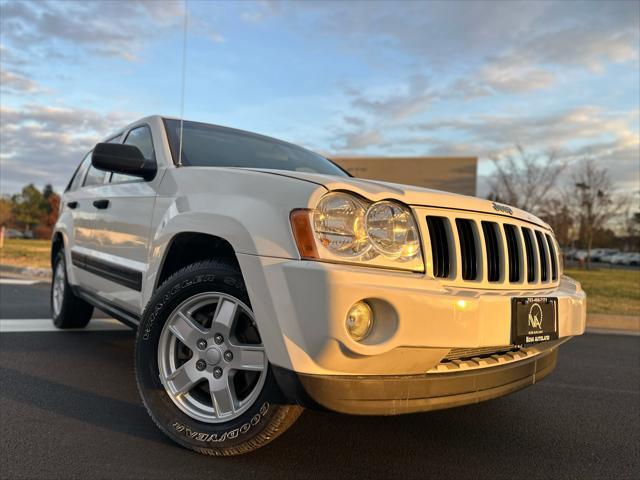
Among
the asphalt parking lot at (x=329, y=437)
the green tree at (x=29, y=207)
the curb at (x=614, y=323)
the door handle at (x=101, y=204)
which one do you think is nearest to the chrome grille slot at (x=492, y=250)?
the asphalt parking lot at (x=329, y=437)

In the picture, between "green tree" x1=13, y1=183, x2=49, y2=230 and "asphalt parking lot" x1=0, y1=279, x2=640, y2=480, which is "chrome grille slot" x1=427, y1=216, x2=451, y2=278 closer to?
"asphalt parking lot" x1=0, y1=279, x2=640, y2=480

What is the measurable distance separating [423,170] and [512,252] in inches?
793

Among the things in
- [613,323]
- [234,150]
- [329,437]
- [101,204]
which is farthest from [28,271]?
[613,323]

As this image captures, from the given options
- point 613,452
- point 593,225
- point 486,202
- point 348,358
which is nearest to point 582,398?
point 613,452

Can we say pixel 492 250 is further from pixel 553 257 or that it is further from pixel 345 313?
pixel 345 313

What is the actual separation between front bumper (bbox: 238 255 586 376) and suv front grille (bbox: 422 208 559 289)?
159 millimetres

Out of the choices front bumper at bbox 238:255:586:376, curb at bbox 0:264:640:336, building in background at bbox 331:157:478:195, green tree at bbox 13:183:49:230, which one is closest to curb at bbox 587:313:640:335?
curb at bbox 0:264:640:336

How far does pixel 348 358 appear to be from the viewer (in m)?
1.87

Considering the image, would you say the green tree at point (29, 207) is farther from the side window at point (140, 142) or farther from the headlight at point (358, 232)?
the headlight at point (358, 232)

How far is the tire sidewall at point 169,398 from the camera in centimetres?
211

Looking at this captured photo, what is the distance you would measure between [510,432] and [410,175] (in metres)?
20.0

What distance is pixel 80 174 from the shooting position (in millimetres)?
5074

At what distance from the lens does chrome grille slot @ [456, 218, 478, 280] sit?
224cm

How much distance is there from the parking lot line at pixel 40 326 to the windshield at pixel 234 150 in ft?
9.03
